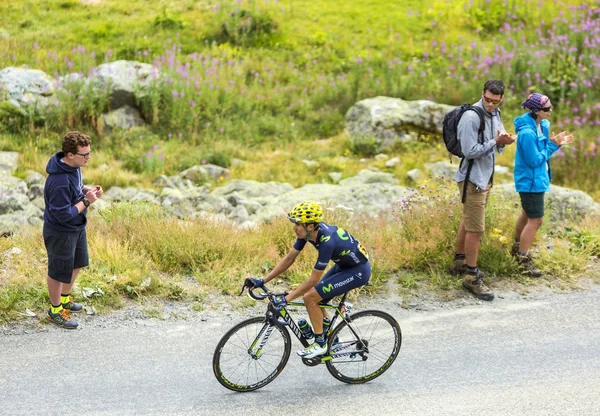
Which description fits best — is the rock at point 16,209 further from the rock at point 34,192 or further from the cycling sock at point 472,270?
the cycling sock at point 472,270

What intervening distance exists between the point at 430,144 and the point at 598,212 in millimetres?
4370

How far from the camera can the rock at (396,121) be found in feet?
45.4

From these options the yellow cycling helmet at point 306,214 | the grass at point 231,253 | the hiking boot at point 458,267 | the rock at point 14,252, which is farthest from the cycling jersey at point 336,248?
the rock at point 14,252

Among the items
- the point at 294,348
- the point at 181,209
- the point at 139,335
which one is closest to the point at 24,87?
the point at 181,209

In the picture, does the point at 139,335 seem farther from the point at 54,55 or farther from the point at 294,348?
the point at 54,55

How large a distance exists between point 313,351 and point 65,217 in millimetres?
2717

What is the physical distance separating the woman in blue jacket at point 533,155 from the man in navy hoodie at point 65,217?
483 cm

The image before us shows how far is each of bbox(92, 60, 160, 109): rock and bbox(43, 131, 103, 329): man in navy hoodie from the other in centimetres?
750

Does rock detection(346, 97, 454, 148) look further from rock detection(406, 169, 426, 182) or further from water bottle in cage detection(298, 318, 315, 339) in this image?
water bottle in cage detection(298, 318, 315, 339)

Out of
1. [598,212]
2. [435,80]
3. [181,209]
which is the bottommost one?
[181,209]

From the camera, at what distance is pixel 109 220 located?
8945 mm

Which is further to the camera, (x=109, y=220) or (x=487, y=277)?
(x=109, y=220)

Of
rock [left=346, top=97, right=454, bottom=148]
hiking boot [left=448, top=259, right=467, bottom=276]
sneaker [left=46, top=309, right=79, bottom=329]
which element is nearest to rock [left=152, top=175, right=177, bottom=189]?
rock [left=346, top=97, right=454, bottom=148]

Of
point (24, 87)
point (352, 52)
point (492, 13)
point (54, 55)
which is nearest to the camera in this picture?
point (24, 87)
